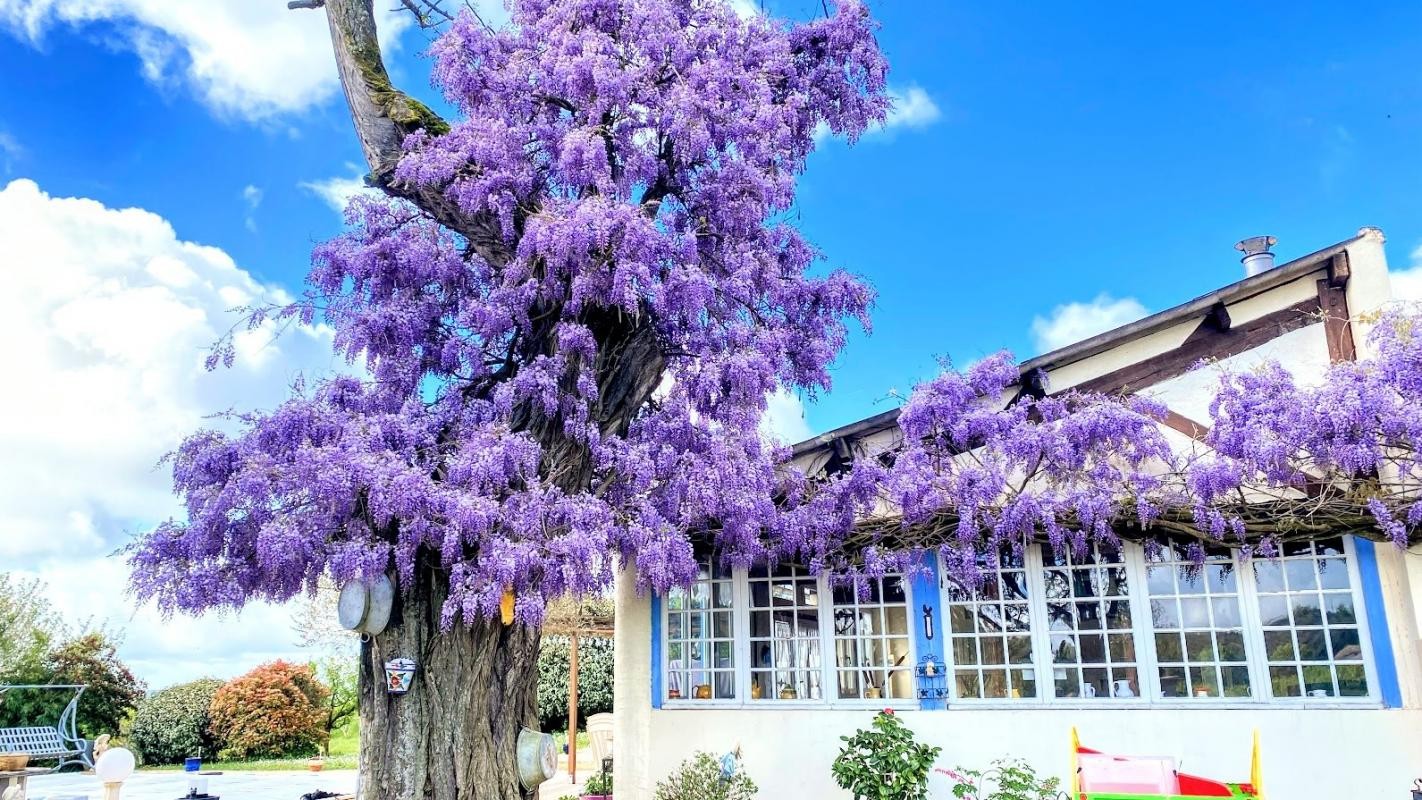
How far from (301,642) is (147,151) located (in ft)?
38.4

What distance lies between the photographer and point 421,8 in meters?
11.5

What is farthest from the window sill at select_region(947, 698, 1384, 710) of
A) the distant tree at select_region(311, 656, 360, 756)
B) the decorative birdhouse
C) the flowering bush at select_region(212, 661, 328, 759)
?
the distant tree at select_region(311, 656, 360, 756)

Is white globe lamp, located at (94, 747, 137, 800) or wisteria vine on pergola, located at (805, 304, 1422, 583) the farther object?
wisteria vine on pergola, located at (805, 304, 1422, 583)

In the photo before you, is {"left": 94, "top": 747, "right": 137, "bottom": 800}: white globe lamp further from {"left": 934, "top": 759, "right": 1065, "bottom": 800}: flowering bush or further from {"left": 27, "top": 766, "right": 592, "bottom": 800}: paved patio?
{"left": 27, "top": 766, "right": 592, "bottom": 800}: paved patio

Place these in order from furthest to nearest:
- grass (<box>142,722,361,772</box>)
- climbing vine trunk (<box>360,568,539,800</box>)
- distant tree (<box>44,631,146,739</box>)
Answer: distant tree (<box>44,631,146,739</box>) < grass (<box>142,722,361,772</box>) < climbing vine trunk (<box>360,568,539,800</box>)

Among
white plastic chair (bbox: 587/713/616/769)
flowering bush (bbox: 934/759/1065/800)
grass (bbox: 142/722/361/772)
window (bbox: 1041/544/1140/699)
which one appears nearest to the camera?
flowering bush (bbox: 934/759/1065/800)

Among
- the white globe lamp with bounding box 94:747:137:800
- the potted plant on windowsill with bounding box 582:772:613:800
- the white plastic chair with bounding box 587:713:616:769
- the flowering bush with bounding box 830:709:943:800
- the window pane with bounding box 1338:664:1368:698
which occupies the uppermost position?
the window pane with bounding box 1338:664:1368:698

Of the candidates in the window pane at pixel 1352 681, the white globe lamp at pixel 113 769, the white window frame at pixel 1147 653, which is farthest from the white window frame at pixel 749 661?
the white globe lamp at pixel 113 769

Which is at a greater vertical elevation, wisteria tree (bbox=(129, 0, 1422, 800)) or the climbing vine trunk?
wisteria tree (bbox=(129, 0, 1422, 800))

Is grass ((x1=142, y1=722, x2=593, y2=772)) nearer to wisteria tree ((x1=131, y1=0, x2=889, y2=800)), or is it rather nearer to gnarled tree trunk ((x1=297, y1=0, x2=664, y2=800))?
gnarled tree trunk ((x1=297, y1=0, x2=664, y2=800))

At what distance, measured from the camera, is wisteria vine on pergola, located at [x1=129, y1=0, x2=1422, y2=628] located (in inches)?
278

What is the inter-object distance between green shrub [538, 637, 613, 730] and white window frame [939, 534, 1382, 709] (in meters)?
13.6

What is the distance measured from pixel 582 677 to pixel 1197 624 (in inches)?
595

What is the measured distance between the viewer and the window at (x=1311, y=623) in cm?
735
